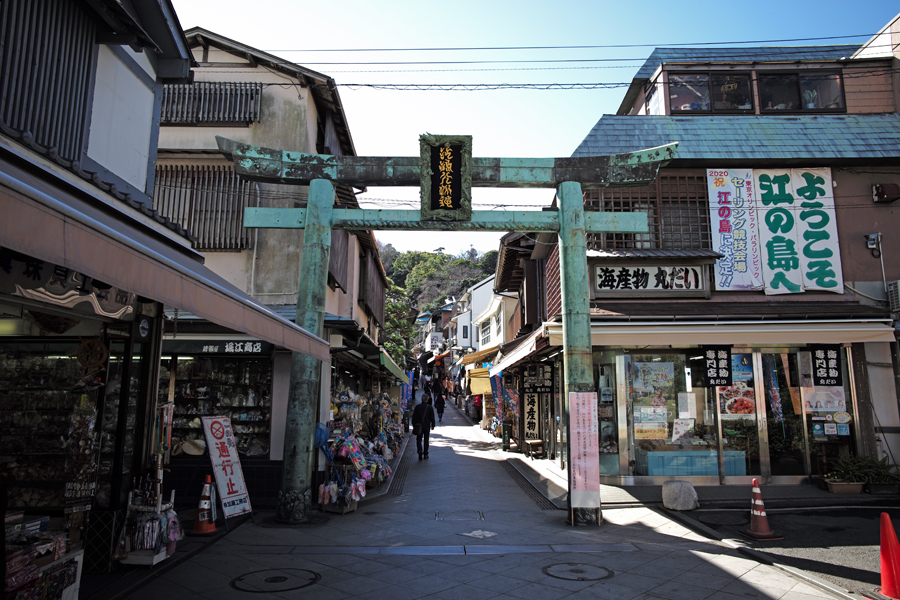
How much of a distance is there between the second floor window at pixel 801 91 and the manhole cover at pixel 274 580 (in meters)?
15.2

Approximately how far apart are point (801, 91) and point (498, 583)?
1476 centimetres

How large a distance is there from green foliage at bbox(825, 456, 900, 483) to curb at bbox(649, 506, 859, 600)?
4510mm

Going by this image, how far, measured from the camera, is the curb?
5866 millimetres

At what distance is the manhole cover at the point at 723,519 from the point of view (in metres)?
9.03

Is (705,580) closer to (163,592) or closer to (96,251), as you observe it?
(163,592)

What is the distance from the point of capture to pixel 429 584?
6086mm

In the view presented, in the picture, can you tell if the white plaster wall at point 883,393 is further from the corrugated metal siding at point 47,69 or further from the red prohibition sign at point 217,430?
the corrugated metal siding at point 47,69

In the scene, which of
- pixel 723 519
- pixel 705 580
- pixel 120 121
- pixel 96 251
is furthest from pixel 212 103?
pixel 723 519

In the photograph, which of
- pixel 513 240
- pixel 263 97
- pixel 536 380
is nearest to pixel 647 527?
pixel 536 380

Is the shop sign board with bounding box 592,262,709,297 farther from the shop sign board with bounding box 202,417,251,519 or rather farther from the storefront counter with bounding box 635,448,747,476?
the shop sign board with bounding box 202,417,251,519

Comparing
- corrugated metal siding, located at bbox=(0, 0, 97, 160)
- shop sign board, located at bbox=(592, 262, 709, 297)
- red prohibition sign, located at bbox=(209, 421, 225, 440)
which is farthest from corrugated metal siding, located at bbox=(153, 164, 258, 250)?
shop sign board, located at bbox=(592, 262, 709, 297)

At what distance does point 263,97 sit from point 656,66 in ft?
35.3

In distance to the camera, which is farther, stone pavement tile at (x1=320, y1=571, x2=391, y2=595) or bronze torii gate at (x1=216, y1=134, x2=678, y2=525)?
bronze torii gate at (x1=216, y1=134, x2=678, y2=525)

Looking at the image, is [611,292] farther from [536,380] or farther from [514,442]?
[514,442]
